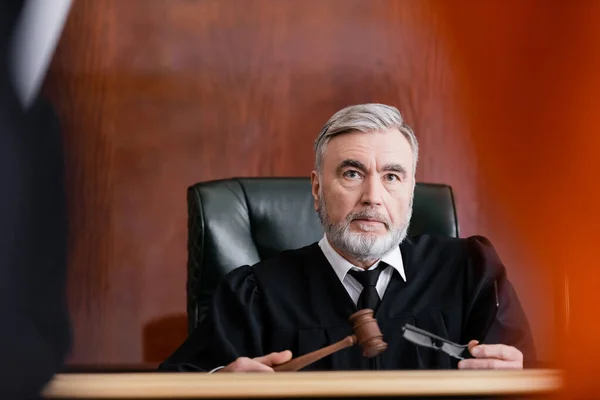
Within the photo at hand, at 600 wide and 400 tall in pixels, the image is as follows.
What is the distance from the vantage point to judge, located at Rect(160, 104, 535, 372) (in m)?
1.74

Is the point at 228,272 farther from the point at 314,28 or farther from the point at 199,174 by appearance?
the point at 314,28

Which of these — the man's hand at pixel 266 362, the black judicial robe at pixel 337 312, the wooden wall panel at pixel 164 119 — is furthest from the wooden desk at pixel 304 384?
the wooden wall panel at pixel 164 119

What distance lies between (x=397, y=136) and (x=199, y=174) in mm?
812

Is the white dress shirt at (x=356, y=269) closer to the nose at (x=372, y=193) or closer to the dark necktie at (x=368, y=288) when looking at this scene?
the dark necktie at (x=368, y=288)

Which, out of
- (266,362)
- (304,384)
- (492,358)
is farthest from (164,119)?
(304,384)

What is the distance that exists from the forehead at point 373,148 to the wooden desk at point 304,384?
4.28 ft

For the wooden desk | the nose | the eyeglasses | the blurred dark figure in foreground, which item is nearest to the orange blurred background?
the wooden desk

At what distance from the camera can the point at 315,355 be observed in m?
1.19

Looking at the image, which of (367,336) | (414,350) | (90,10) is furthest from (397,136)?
(90,10)

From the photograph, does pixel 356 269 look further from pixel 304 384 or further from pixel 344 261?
pixel 304 384

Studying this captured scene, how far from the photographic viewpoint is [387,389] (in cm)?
50

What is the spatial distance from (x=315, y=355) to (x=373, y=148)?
2.35 ft

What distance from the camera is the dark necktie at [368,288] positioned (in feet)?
5.79

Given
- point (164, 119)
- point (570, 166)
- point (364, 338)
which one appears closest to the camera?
point (570, 166)
